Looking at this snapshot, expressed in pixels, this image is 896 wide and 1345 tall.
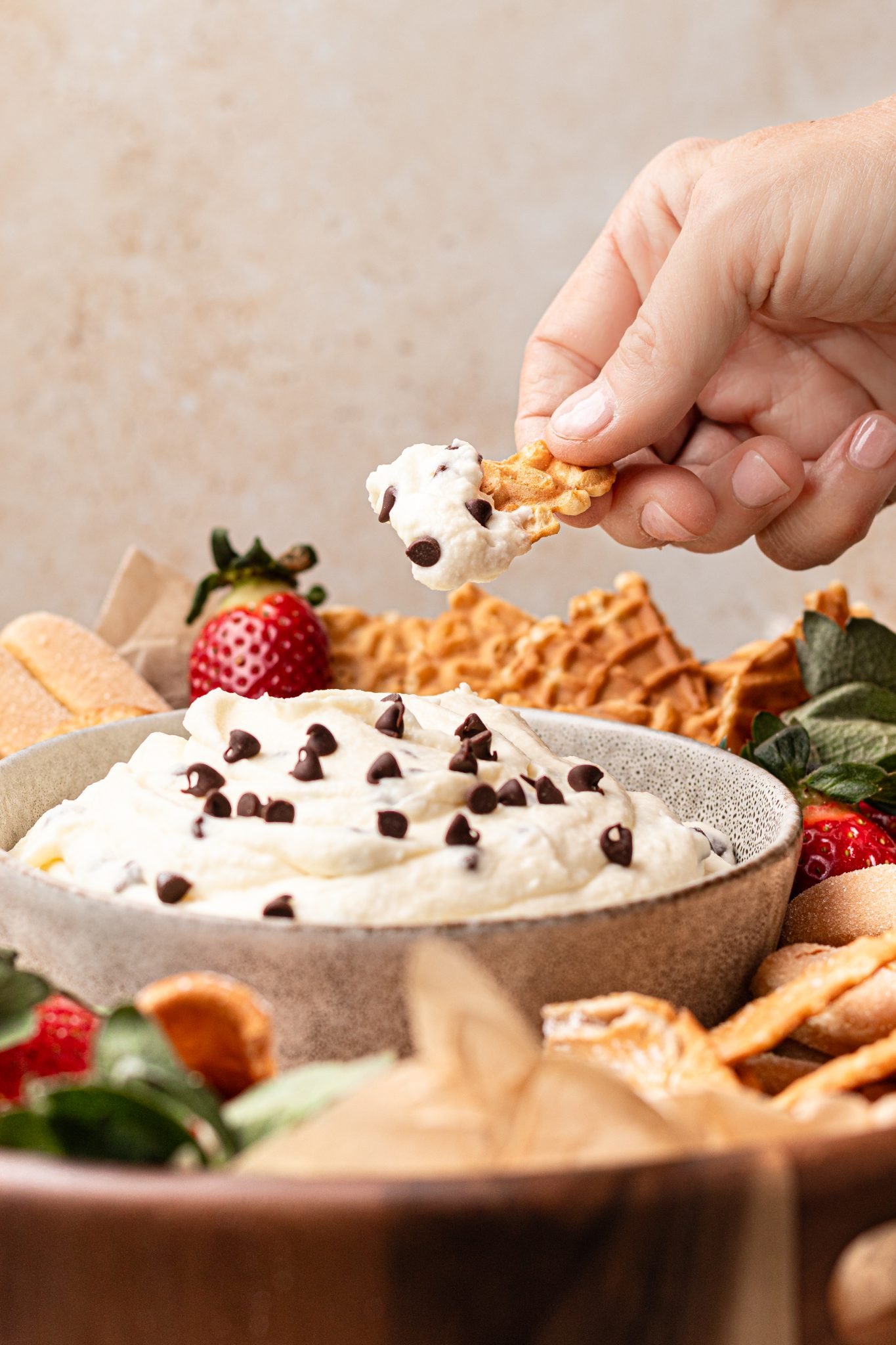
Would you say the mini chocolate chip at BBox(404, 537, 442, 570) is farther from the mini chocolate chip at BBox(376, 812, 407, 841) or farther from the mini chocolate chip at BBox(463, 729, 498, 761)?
the mini chocolate chip at BBox(376, 812, 407, 841)

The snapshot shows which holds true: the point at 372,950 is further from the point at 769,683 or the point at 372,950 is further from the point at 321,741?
the point at 769,683

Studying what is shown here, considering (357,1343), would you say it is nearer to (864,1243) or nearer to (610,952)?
(864,1243)

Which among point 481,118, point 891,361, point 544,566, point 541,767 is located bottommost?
point 544,566

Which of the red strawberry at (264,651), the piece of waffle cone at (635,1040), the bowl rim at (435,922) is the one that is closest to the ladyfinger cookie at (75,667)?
the red strawberry at (264,651)

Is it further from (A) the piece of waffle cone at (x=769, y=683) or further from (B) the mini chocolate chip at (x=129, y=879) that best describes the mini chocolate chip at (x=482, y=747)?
(A) the piece of waffle cone at (x=769, y=683)

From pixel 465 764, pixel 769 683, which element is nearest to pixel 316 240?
pixel 769 683

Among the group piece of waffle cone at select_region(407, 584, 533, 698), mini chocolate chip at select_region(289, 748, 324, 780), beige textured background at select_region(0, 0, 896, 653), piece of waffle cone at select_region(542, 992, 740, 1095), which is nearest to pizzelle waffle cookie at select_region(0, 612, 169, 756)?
piece of waffle cone at select_region(407, 584, 533, 698)

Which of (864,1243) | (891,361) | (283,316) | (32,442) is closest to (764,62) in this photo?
(283,316)
